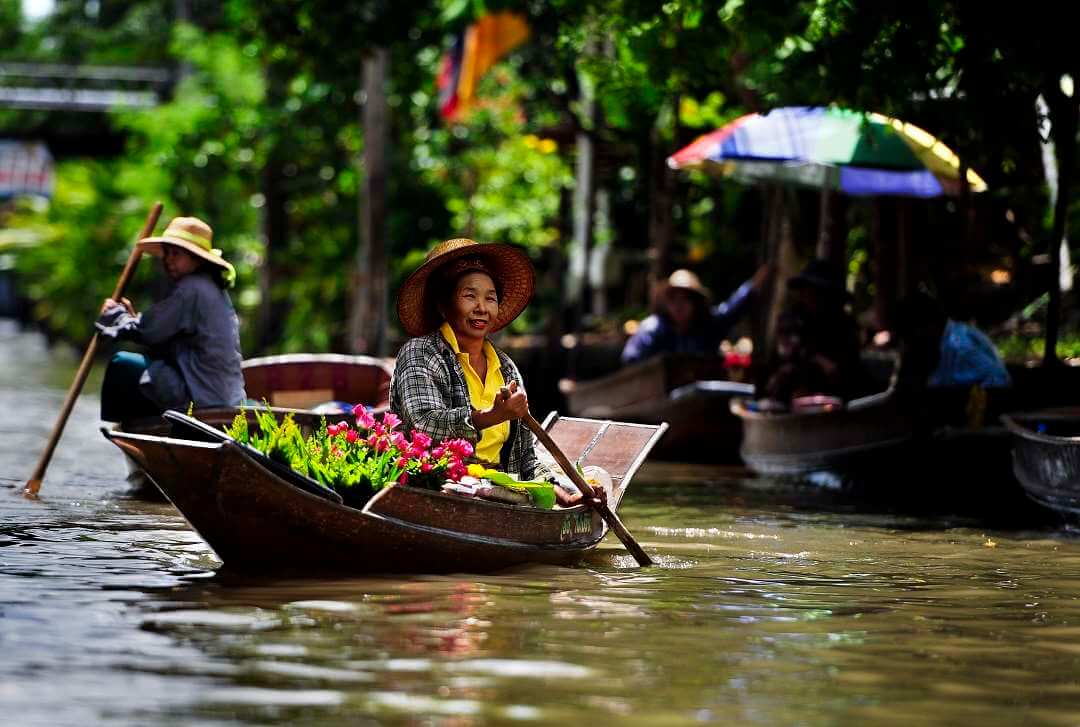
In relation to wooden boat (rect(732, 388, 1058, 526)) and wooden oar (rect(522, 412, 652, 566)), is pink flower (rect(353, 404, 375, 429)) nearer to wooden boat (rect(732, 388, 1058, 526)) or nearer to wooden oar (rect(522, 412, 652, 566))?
wooden oar (rect(522, 412, 652, 566))

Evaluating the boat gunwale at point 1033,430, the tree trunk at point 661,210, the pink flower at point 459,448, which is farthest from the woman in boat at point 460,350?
the tree trunk at point 661,210

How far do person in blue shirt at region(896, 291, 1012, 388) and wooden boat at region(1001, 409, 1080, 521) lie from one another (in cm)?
91

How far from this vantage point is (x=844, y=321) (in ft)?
43.9

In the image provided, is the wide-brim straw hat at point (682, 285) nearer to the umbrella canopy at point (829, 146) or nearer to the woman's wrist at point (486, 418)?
the umbrella canopy at point (829, 146)

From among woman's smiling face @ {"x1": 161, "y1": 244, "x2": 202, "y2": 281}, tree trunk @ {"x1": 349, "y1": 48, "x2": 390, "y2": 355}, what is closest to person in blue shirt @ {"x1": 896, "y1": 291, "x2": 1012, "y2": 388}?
woman's smiling face @ {"x1": 161, "y1": 244, "x2": 202, "y2": 281}

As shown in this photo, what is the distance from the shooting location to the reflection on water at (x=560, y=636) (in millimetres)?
5336

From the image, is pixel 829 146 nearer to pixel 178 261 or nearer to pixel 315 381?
pixel 315 381

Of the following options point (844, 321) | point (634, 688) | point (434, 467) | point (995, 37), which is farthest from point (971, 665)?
point (844, 321)

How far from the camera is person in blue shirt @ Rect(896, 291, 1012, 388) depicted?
40.0 feet

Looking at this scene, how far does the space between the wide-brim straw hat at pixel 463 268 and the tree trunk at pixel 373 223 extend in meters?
12.9

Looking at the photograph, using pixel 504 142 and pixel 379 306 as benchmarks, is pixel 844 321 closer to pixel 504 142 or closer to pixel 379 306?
pixel 379 306

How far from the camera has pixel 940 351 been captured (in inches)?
486

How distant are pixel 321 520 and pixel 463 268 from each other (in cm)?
134

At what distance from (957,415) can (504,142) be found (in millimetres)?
12585
